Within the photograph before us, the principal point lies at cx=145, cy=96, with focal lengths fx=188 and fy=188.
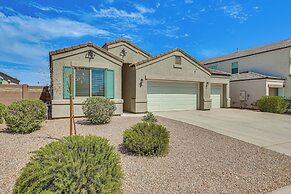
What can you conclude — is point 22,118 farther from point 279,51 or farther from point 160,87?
point 279,51

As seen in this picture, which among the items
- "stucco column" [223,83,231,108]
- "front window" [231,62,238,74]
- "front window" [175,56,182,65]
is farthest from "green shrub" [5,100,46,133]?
"front window" [231,62,238,74]

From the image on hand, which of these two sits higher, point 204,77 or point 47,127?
point 204,77

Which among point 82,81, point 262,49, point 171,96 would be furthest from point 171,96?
point 262,49

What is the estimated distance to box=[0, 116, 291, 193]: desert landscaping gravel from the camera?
398 cm

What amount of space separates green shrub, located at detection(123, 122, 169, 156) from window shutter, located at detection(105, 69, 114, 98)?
251 inches

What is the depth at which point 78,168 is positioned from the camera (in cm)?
263

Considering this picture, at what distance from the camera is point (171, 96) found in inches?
608

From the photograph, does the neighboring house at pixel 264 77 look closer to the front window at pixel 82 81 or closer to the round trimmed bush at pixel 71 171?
the front window at pixel 82 81

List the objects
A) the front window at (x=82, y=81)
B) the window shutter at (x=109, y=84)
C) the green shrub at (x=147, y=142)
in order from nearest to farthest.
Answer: the green shrub at (x=147, y=142) < the front window at (x=82, y=81) < the window shutter at (x=109, y=84)

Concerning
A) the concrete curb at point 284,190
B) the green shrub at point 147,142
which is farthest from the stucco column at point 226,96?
the concrete curb at point 284,190

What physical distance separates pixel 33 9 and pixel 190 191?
12.9m

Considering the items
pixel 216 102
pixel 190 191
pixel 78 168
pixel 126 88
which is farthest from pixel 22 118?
pixel 216 102

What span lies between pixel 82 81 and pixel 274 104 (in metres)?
16.4

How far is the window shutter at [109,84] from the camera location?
11914 millimetres
